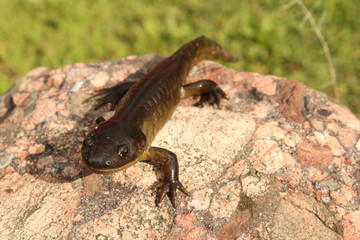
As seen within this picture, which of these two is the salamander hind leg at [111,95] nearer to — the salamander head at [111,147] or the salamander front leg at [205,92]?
the salamander front leg at [205,92]

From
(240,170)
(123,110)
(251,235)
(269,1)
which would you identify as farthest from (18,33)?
(251,235)

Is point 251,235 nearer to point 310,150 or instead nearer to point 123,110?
point 310,150

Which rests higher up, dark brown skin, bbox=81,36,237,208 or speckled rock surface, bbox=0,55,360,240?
dark brown skin, bbox=81,36,237,208

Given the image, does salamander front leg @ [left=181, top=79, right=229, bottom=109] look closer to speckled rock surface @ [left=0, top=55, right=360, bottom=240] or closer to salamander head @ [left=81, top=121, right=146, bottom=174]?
speckled rock surface @ [left=0, top=55, right=360, bottom=240]

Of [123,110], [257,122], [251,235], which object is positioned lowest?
[251,235]

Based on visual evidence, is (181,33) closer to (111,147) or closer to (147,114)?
(147,114)

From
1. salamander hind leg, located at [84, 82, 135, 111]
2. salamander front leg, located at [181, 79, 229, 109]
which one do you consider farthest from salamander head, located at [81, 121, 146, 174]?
salamander front leg, located at [181, 79, 229, 109]

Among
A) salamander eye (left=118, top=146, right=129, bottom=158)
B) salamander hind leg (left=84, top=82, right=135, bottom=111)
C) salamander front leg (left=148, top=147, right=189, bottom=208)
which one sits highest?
salamander eye (left=118, top=146, right=129, bottom=158)
